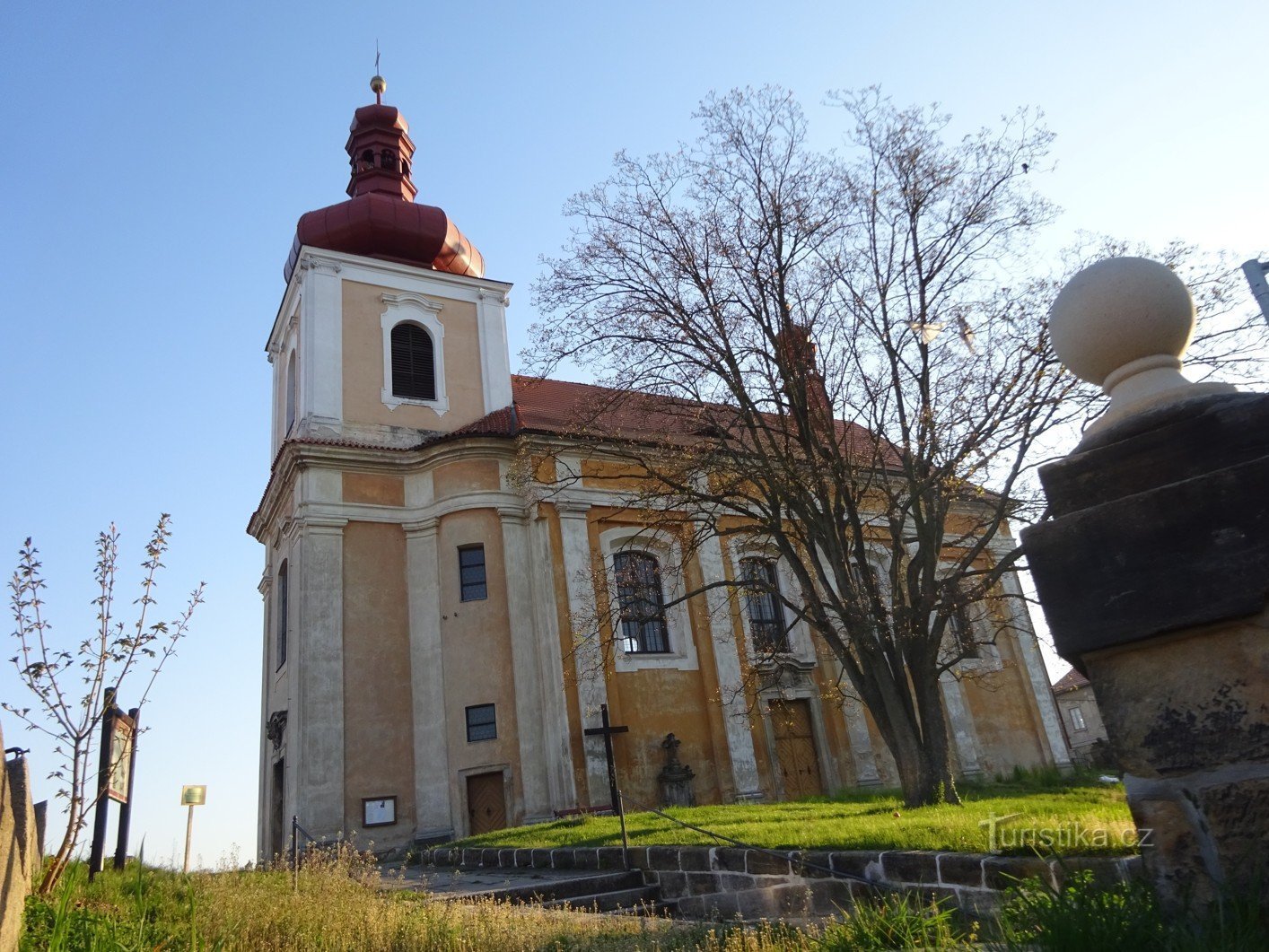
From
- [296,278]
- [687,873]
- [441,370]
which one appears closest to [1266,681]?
[687,873]

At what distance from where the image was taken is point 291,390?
2378 cm

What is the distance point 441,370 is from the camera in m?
23.3

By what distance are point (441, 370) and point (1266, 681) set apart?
21.8 m

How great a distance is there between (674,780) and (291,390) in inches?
538

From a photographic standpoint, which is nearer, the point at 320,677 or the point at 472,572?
the point at 320,677

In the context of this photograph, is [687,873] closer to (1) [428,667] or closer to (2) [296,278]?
(1) [428,667]

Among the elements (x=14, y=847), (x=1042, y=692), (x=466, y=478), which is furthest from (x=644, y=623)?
(x=14, y=847)

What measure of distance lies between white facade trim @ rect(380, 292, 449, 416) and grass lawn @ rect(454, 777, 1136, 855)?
10.8m

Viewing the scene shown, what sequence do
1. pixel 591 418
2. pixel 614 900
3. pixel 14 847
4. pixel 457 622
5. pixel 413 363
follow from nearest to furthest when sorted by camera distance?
pixel 14 847
pixel 614 900
pixel 591 418
pixel 457 622
pixel 413 363

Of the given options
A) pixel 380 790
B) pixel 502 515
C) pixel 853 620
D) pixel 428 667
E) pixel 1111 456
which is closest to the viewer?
pixel 1111 456

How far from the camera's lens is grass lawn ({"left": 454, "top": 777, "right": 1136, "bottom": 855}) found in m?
6.19

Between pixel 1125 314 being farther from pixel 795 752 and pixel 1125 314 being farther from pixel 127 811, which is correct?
pixel 795 752

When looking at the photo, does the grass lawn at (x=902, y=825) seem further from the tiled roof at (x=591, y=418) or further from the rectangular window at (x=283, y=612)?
the rectangular window at (x=283, y=612)

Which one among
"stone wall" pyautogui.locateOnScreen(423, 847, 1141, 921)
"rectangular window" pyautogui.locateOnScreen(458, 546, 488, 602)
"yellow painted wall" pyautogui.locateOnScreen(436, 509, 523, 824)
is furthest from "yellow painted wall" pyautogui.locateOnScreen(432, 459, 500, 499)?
"stone wall" pyautogui.locateOnScreen(423, 847, 1141, 921)
